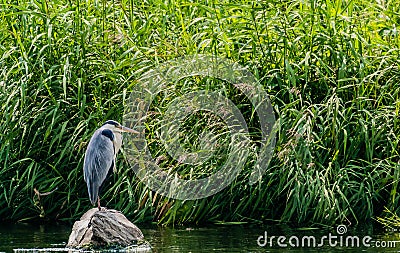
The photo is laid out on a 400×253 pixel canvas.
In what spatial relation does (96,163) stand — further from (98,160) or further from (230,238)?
(230,238)

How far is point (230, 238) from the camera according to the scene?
21.6 ft

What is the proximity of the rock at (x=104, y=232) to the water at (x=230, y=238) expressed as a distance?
17 centimetres

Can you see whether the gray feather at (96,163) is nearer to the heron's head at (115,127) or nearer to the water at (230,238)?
the heron's head at (115,127)

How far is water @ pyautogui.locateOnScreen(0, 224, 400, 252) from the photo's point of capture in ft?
20.1

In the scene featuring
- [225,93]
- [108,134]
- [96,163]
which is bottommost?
[96,163]

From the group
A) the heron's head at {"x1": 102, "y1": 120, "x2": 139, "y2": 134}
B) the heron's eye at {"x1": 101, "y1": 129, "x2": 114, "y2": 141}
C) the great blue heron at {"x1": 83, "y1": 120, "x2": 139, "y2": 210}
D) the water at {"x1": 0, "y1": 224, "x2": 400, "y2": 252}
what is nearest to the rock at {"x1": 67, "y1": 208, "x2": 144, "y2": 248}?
the water at {"x1": 0, "y1": 224, "x2": 400, "y2": 252}

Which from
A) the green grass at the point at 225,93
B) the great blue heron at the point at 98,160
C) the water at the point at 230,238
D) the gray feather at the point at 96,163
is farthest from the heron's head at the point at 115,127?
the water at the point at 230,238

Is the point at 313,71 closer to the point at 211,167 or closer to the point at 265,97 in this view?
the point at 265,97

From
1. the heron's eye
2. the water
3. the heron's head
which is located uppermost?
the heron's head

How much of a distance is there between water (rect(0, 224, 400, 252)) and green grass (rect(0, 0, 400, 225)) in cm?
18

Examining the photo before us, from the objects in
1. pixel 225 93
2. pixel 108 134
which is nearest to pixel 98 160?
pixel 108 134

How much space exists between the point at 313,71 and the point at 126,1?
193 cm

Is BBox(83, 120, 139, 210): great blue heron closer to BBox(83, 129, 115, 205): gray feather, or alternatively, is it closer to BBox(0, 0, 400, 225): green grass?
BBox(83, 129, 115, 205): gray feather

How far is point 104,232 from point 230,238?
99 cm
